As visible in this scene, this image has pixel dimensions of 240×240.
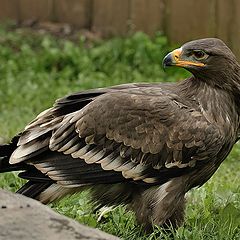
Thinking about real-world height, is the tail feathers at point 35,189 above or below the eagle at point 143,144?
below

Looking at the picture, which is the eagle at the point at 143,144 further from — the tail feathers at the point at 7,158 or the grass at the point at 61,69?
the grass at the point at 61,69

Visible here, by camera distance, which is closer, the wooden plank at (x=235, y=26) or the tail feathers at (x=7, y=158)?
the tail feathers at (x=7, y=158)

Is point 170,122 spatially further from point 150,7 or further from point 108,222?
point 150,7

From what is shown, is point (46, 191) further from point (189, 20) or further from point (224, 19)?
point (189, 20)

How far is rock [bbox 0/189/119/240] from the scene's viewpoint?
3.91m

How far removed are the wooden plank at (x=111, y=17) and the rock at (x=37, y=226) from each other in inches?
315

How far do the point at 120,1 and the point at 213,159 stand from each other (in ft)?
21.6

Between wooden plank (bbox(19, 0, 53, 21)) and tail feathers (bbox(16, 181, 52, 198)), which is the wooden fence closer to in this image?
wooden plank (bbox(19, 0, 53, 21))

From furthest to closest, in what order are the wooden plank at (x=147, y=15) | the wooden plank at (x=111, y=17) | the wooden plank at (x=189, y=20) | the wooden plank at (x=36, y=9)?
the wooden plank at (x=36, y=9) < the wooden plank at (x=111, y=17) < the wooden plank at (x=147, y=15) < the wooden plank at (x=189, y=20)

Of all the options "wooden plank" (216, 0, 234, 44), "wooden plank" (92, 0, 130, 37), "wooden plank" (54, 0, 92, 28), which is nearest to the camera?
"wooden plank" (216, 0, 234, 44)

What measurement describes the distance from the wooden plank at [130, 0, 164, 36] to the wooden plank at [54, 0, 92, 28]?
70cm

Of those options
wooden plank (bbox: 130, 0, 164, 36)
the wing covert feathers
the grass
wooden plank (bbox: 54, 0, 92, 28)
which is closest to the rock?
the wing covert feathers

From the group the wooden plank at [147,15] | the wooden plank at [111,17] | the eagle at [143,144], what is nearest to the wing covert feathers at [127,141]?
the eagle at [143,144]

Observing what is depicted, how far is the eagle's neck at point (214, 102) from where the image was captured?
5711mm
